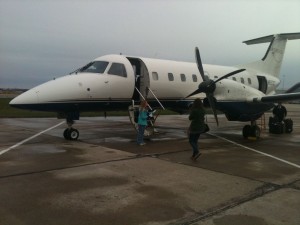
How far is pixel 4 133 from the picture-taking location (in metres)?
15.0

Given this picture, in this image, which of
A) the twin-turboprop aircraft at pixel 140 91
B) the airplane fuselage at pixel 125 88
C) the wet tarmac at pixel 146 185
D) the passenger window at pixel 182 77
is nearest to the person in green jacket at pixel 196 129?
the wet tarmac at pixel 146 185

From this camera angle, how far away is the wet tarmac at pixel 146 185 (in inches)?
196

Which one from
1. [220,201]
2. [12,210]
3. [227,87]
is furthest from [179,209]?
[227,87]

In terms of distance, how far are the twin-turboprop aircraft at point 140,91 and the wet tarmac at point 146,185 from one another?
5.89 feet

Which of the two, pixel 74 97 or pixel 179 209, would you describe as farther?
pixel 74 97

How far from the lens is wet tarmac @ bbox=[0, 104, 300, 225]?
16.3 feet

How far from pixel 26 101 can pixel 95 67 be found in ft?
10.8

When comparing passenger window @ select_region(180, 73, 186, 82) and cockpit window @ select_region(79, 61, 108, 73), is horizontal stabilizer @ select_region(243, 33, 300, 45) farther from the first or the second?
cockpit window @ select_region(79, 61, 108, 73)

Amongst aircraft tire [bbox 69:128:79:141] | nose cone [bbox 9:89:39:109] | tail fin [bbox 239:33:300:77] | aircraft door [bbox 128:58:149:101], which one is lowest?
aircraft tire [bbox 69:128:79:141]

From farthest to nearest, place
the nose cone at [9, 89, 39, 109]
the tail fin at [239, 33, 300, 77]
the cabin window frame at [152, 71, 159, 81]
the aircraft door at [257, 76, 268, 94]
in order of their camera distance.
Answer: the tail fin at [239, 33, 300, 77]
the aircraft door at [257, 76, 268, 94]
the cabin window frame at [152, 71, 159, 81]
the nose cone at [9, 89, 39, 109]

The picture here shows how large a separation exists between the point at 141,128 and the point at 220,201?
22.2 feet

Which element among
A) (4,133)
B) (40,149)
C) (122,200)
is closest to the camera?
(122,200)

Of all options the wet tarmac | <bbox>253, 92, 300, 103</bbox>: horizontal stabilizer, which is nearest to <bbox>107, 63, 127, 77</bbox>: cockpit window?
the wet tarmac

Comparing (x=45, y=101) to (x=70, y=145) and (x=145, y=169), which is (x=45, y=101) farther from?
(x=145, y=169)
